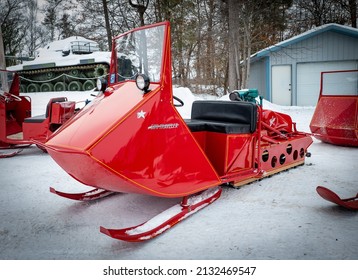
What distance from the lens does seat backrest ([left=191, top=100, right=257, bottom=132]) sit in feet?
10.2

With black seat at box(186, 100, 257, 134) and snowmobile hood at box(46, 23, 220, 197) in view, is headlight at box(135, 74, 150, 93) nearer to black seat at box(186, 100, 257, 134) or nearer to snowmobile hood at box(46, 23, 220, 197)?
snowmobile hood at box(46, 23, 220, 197)

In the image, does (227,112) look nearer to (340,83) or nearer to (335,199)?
(335,199)

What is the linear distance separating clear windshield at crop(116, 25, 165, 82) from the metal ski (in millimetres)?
942

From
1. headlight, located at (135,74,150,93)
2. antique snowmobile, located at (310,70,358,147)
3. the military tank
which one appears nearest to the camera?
headlight, located at (135,74,150,93)

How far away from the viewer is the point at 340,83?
10.7 metres

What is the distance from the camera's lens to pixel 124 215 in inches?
104

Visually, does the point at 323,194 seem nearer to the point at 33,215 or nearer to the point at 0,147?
the point at 33,215

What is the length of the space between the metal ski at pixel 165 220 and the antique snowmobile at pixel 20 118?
9.84 feet

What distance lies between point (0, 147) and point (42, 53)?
357 inches

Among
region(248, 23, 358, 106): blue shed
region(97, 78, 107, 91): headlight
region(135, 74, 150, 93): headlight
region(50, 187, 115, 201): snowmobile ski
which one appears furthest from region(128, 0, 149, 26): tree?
region(135, 74, 150, 93): headlight

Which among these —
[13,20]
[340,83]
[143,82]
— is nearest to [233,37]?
[340,83]

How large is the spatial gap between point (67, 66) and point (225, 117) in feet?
35.5

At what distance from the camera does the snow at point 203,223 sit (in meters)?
2.04

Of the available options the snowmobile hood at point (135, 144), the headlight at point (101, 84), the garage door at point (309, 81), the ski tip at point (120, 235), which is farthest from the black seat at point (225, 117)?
the garage door at point (309, 81)
